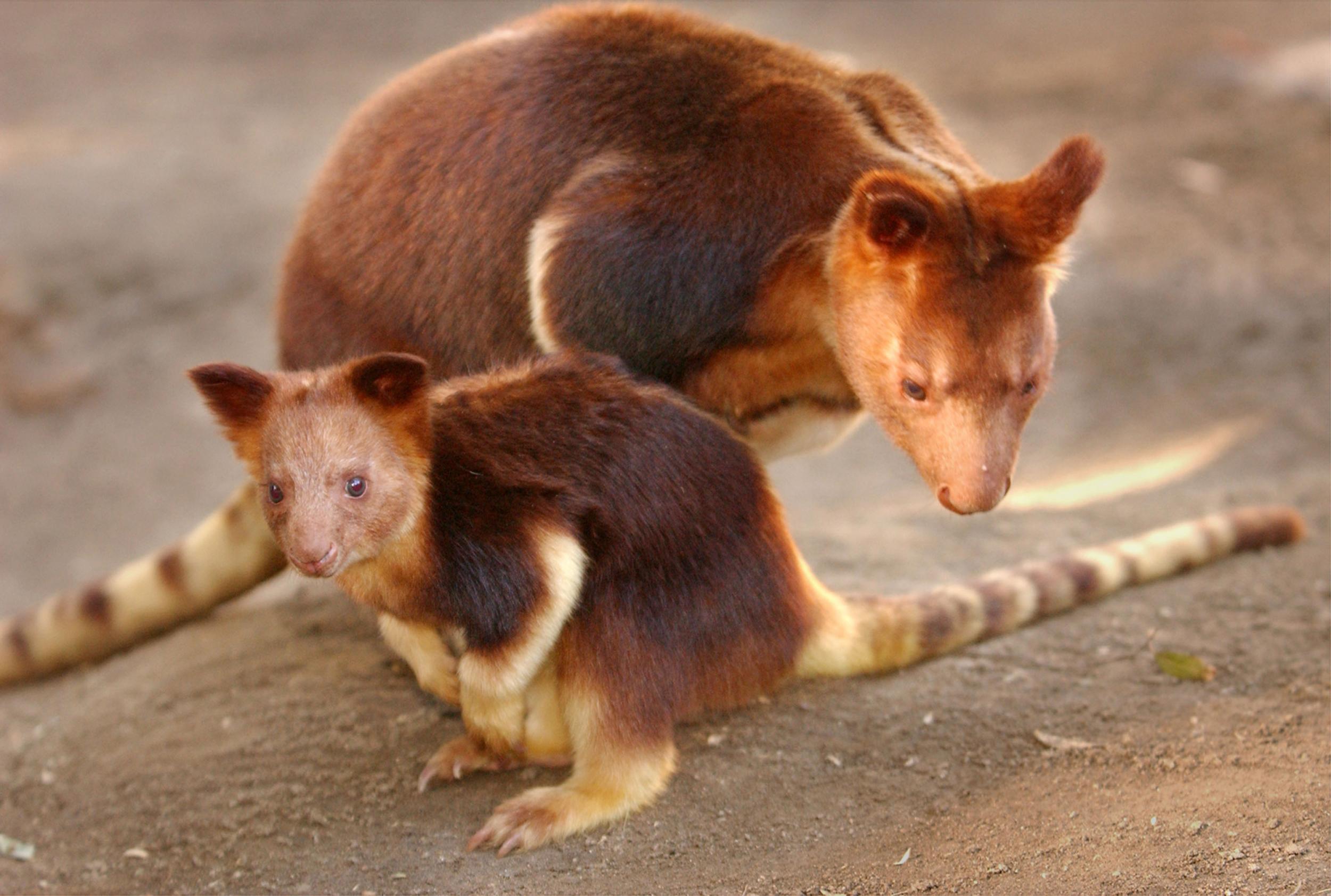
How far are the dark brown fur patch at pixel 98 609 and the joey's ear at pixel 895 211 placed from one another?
4.22 m

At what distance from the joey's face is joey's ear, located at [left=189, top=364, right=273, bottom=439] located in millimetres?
98

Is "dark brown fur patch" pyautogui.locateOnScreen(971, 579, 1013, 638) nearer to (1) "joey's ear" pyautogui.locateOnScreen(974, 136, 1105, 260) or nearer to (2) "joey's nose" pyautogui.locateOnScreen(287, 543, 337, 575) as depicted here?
(1) "joey's ear" pyautogui.locateOnScreen(974, 136, 1105, 260)

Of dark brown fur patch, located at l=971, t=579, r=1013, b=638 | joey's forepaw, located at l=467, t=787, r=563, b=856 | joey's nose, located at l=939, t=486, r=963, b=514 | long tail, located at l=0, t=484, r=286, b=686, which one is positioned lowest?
dark brown fur patch, located at l=971, t=579, r=1013, b=638

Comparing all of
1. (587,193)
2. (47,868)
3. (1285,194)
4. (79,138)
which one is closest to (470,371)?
(587,193)

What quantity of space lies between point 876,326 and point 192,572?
3.67 metres

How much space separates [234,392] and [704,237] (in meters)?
1.67

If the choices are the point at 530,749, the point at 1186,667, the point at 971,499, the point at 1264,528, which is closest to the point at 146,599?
the point at 530,749

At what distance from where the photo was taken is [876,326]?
4395mm

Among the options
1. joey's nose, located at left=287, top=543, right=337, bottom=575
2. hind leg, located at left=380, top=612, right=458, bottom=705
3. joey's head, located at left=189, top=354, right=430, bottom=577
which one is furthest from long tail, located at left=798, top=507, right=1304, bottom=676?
joey's nose, located at left=287, top=543, right=337, bottom=575

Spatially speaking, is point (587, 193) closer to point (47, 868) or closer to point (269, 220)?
point (47, 868)

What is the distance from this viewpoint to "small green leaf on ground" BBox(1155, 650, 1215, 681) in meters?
4.99

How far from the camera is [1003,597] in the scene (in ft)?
17.2

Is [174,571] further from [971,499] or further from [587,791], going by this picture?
[971,499]

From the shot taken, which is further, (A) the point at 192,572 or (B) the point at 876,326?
(A) the point at 192,572
